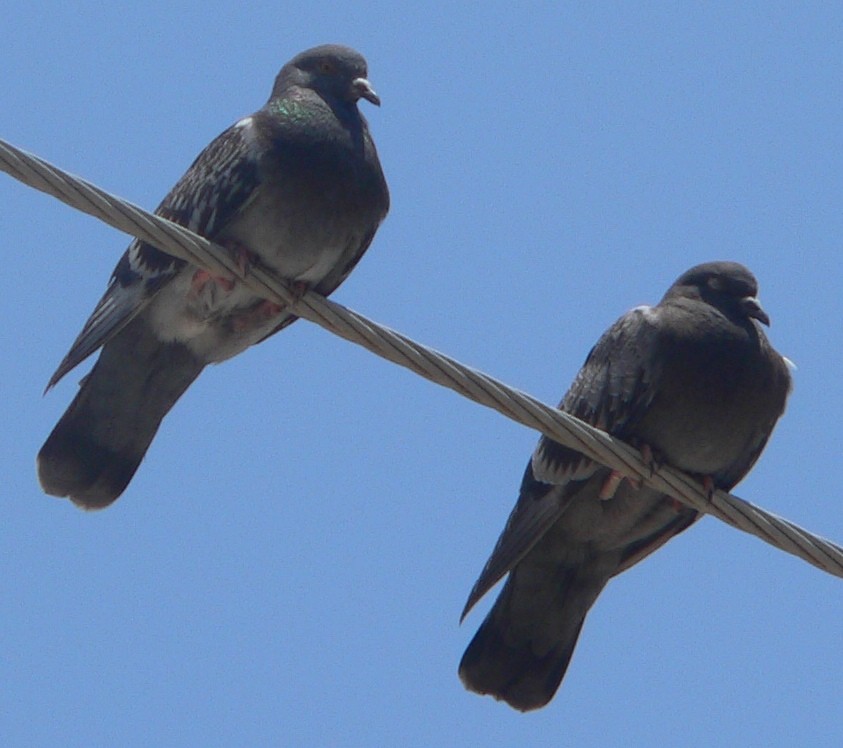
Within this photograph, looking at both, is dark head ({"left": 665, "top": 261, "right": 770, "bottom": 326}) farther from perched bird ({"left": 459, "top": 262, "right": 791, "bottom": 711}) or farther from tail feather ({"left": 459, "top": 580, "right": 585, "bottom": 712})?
tail feather ({"left": 459, "top": 580, "right": 585, "bottom": 712})

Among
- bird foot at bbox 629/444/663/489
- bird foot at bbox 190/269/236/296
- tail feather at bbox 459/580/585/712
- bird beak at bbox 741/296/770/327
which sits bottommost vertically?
tail feather at bbox 459/580/585/712

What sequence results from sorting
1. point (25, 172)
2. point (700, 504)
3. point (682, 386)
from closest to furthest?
point (25, 172)
point (700, 504)
point (682, 386)

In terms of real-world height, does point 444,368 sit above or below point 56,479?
above

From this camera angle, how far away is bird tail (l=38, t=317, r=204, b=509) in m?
9.38

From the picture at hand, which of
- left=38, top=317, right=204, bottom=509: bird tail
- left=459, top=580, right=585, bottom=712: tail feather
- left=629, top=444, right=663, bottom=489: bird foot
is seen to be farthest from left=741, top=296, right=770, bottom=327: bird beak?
left=38, top=317, right=204, bottom=509: bird tail

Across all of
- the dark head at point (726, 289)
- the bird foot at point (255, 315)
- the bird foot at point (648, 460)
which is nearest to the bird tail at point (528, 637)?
the bird foot at point (648, 460)

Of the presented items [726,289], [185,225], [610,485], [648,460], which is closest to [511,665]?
[610,485]

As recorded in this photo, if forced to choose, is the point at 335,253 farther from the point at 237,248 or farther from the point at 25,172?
the point at 25,172

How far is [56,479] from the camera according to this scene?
9406mm

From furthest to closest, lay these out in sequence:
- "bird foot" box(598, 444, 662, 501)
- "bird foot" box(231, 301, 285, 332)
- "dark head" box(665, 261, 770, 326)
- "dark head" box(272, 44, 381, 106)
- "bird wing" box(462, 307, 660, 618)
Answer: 1. "dark head" box(272, 44, 381, 106)
2. "bird foot" box(231, 301, 285, 332)
3. "dark head" box(665, 261, 770, 326)
4. "bird wing" box(462, 307, 660, 618)
5. "bird foot" box(598, 444, 662, 501)

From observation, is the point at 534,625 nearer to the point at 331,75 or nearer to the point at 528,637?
the point at 528,637

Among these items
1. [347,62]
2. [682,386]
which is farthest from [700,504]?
[347,62]

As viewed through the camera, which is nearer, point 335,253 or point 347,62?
point 335,253

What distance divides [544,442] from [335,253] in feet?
4.22
